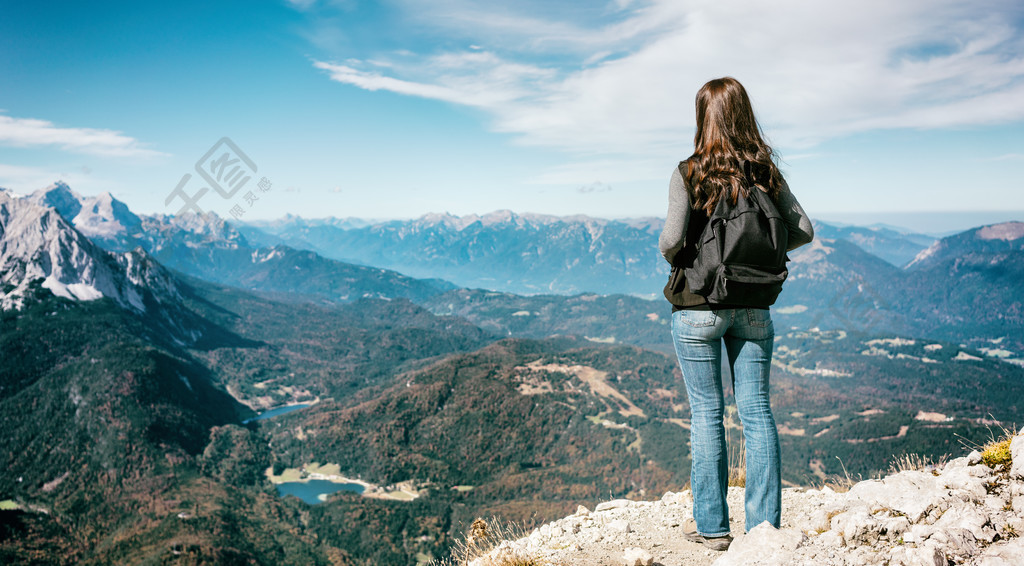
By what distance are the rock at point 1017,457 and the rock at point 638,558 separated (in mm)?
3262

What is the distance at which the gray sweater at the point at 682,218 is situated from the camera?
4.19m

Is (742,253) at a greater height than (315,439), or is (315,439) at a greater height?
(742,253)

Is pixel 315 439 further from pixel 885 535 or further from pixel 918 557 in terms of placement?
pixel 918 557

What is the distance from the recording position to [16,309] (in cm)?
16962

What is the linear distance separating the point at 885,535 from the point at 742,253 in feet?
8.31

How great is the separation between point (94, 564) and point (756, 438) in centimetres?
11187

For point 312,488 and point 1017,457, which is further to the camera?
point 312,488

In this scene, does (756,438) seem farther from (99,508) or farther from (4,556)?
(99,508)

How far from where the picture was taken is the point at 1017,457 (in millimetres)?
4434

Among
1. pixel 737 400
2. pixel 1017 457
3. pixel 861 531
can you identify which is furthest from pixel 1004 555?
pixel 737 400

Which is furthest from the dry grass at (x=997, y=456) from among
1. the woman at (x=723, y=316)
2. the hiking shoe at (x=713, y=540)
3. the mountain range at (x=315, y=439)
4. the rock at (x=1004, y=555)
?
the mountain range at (x=315, y=439)

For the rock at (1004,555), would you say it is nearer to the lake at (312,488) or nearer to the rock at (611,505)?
the rock at (611,505)

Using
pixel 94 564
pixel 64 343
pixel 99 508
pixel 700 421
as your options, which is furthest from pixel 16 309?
pixel 700 421

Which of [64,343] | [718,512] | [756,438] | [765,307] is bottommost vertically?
[64,343]
